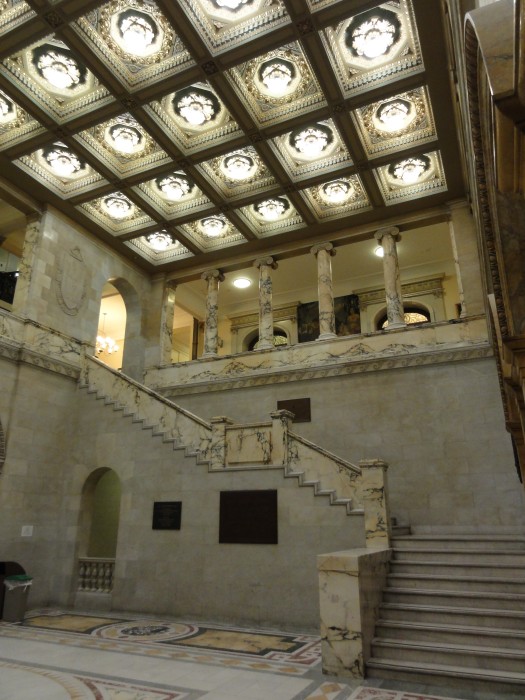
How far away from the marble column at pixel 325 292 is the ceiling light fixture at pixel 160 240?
4.92 meters

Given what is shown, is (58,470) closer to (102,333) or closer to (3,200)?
(3,200)

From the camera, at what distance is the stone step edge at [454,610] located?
617cm

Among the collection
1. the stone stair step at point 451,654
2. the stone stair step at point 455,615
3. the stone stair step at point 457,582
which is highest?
the stone stair step at point 457,582

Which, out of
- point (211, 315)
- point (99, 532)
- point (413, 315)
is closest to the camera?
point (99, 532)

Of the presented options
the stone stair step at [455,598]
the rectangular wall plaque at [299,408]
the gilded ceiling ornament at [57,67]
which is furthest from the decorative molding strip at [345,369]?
the gilded ceiling ornament at [57,67]

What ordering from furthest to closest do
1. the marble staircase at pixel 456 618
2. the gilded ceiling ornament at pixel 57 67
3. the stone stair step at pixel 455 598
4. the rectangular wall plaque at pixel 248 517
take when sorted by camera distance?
the gilded ceiling ornament at pixel 57 67 → the rectangular wall plaque at pixel 248 517 → the stone stair step at pixel 455 598 → the marble staircase at pixel 456 618

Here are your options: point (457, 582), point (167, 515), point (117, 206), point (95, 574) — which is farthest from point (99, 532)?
point (457, 582)

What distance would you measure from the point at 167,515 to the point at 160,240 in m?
9.81

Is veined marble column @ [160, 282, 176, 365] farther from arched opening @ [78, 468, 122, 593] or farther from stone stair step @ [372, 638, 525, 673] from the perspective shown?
stone stair step @ [372, 638, 525, 673]

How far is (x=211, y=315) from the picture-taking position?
56.8ft

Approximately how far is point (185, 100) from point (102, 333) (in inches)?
603

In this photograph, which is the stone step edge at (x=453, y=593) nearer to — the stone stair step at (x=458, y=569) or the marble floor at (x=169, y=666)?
the stone stair step at (x=458, y=569)

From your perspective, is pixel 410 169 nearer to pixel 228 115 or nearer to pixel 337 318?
pixel 228 115

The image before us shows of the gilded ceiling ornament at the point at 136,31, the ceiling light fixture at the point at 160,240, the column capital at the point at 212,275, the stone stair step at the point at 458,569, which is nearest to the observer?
the stone stair step at the point at 458,569
